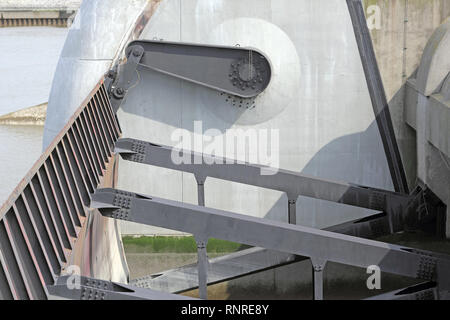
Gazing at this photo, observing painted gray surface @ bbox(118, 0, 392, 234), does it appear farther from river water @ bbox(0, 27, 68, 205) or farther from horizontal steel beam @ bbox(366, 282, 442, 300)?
river water @ bbox(0, 27, 68, 205)

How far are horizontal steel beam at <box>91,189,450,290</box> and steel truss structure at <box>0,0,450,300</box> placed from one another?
0.01 m

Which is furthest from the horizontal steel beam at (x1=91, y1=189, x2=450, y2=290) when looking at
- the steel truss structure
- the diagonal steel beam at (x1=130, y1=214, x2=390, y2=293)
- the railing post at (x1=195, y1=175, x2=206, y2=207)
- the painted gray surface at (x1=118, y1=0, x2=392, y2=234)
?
the painted gray surface at (x1=118, y1=0, x2=392, y2=234)

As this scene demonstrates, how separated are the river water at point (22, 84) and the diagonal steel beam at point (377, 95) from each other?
51.4ft

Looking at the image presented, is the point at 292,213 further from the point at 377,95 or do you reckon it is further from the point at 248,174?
the point at 377,95

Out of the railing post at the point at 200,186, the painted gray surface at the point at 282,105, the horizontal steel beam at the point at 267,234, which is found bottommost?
the horizontal steel beam at the point at 267,234

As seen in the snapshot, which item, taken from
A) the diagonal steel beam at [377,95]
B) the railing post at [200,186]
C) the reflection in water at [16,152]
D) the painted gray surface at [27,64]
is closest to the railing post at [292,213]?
the railing post at [200,186]

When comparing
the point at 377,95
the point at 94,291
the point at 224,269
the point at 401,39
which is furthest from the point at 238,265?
the point at 401,39

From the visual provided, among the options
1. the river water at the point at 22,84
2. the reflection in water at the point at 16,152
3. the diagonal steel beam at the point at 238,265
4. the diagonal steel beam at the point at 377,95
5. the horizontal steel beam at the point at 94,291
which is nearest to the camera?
the horizontal steel beam at the point at 94,291

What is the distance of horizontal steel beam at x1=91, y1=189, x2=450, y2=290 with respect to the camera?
22.6ft

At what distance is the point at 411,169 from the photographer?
11.0m

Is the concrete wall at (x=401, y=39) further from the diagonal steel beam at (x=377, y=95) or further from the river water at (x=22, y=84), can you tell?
the river water at (x=22, y=84)

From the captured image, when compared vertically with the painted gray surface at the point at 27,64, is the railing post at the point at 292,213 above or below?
below

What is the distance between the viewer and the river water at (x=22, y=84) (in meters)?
27.7

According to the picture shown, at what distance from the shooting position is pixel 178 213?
6953mm
